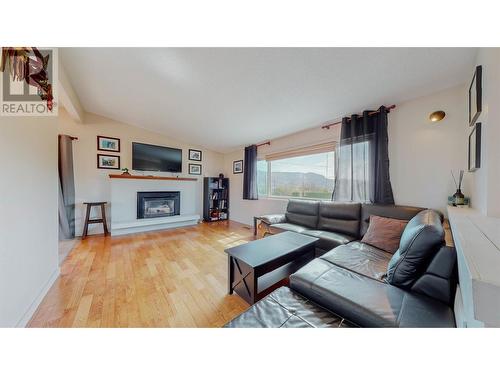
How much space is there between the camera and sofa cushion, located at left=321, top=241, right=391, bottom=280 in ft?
4.39

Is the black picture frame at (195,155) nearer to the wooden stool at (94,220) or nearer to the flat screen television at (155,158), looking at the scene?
the flat screen television at (155,158)

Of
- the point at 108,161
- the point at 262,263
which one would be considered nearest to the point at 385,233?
the point at 262,263

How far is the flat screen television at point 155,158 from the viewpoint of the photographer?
151 inches

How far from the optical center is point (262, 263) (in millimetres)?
1403

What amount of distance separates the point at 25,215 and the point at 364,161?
361 centimetres

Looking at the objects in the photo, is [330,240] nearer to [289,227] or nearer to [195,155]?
[289,227]

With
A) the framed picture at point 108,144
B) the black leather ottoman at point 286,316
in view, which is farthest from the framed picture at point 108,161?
the black leather ottoman at point 286,316

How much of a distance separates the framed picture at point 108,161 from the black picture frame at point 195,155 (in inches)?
62.0

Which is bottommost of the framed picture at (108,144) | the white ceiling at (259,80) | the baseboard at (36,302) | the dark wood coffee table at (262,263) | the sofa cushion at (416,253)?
the baseboard at (36,302)

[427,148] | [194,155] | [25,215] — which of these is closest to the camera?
[25,215]

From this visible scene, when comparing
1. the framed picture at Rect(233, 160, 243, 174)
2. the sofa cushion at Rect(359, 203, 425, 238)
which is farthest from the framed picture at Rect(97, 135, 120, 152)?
the sofa cushion at Rect(359, 203, 425, 238)
